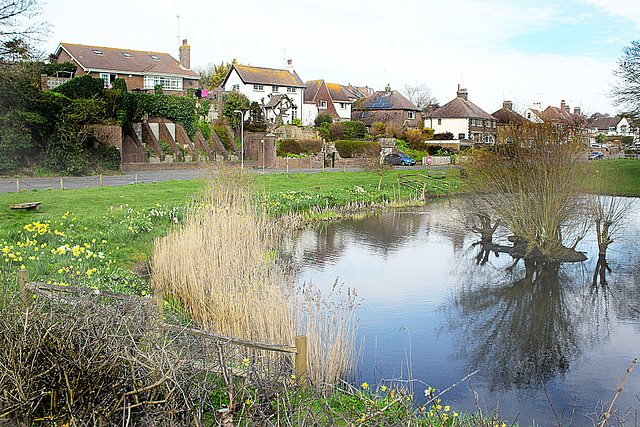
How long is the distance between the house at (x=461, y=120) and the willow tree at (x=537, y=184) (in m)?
48.9

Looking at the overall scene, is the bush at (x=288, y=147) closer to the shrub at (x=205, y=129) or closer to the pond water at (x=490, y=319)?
the shrub at (x=205, y=129)

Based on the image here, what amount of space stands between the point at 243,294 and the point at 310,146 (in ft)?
134

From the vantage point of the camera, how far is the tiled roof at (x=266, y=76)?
56534mm

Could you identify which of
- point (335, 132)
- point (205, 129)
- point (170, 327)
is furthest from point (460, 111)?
point (170, 327)

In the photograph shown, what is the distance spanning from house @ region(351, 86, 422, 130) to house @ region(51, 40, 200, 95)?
76.7 feet

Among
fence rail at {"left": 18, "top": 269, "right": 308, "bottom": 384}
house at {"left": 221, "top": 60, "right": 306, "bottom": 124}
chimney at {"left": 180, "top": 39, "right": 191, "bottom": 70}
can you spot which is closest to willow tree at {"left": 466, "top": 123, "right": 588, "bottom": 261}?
fence rail at {"left": 18, "top": 269, "right": 308, "bottom": 384}

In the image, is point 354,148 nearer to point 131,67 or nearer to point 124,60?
point 131,67

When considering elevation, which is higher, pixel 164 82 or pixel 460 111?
pixel 164 82

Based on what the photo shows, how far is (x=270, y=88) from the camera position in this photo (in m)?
57.8

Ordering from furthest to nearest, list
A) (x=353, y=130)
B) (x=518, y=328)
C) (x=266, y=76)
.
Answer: (x=266, y=76)
(x=353, y=130)
(x=518, y=328)

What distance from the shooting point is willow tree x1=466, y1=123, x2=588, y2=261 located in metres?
14.4

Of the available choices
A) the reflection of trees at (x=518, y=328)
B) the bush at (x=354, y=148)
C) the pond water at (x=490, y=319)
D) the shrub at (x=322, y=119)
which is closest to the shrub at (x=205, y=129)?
the bush at (x=354, y=148)

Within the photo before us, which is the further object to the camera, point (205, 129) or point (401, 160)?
point (401, 160)

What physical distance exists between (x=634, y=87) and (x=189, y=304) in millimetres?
37156
